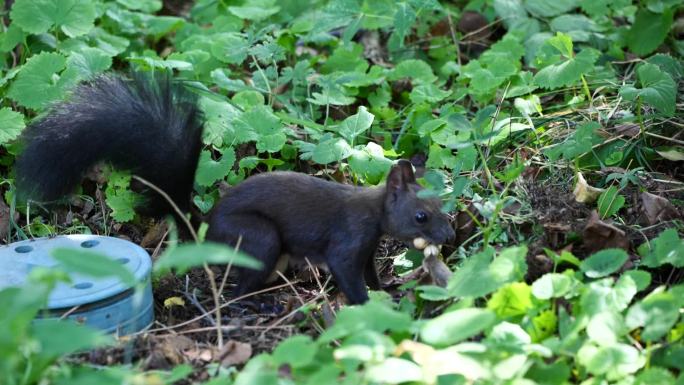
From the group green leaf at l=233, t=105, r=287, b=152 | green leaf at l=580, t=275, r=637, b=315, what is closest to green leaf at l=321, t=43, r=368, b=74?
green leaf at l=233, t=105, r=287, b=152

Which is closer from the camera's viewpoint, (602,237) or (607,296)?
(607,296)

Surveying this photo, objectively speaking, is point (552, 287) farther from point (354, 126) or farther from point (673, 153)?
point (354, 126)

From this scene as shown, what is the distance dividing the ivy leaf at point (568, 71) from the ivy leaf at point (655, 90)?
288 mm

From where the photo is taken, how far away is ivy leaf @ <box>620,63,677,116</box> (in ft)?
14.0

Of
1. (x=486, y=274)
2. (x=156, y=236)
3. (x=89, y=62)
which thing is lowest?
(x=156, y=236)

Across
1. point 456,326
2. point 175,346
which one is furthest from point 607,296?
point 175,346

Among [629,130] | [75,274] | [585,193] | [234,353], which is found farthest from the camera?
[629,130]

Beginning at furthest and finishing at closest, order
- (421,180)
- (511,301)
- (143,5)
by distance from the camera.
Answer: (143,5)
(421,180)
(511,301)

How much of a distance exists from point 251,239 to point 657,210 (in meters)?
1.69

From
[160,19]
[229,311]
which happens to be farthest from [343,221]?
[160,19]

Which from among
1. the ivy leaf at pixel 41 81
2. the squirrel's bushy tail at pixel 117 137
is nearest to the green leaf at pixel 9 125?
the ivy leaf at pixel 41 81

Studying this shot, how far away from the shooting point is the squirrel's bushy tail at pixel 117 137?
376 cm

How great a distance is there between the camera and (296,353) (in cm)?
277

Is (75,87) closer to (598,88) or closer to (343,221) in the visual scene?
(343,221)
